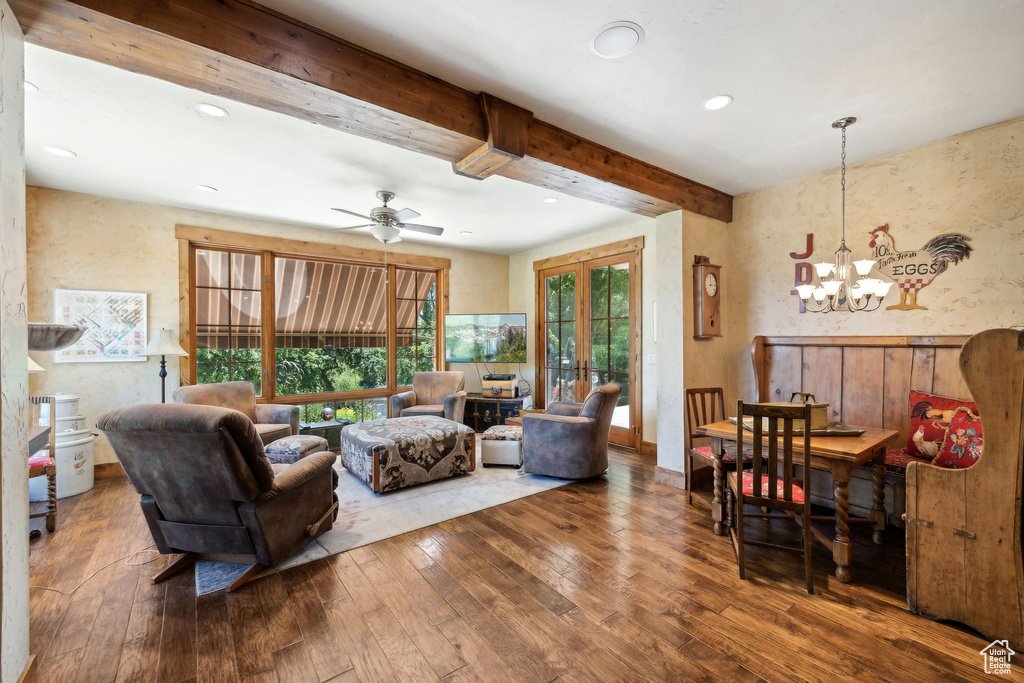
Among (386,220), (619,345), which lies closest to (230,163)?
(386,220)

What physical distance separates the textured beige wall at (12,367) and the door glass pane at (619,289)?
475 centimetres

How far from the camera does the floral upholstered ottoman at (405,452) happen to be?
3537mm

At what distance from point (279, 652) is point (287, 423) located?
2828 mm

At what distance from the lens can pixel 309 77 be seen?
189 cm

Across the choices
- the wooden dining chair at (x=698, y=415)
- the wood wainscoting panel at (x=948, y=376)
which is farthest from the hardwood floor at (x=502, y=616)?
the wood wainscoting panel at (x=948, y=376)

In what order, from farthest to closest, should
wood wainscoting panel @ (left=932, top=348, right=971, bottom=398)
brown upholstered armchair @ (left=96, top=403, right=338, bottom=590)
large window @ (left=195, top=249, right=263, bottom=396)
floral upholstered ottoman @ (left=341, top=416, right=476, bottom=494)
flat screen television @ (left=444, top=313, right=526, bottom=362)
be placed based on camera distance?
flat screen television @ (left=444, top=313, right=526, bottom=362)
large window @ (left=195, top=249, right=263, bottom=396)
floral upholstered ottoman @ (left=341, top=416, right=476, bottom=494)
wood wainscoting panel @ (left=932, top=348, right=971, bottom=398)
brown upholstered armchair @ (left=96, top=403, right=338, bottom=590)

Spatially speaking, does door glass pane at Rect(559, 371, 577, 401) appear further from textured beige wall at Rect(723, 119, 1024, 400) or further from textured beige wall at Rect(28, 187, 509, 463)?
textured beige wall at Rect(28, 187, 509, 463)

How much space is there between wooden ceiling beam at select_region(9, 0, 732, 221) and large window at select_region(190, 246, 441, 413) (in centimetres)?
337

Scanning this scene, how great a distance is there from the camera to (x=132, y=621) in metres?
1.96

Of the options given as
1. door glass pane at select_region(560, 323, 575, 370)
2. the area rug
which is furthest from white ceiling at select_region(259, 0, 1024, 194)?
door glass pane at select_region(560, 323, 575, 370)

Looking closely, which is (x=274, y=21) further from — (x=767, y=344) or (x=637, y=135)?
(x=767, y=344)

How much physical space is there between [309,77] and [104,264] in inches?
146

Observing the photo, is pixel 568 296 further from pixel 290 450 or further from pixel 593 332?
pixel 290 450
